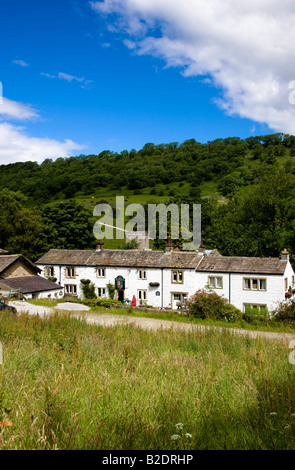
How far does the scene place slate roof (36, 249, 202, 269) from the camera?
35.4 metres

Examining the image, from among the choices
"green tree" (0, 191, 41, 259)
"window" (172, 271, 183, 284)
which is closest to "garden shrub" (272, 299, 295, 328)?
"window" (172, 271, 183, 284)

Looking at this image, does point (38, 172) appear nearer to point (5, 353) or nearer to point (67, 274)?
point (67, 274)

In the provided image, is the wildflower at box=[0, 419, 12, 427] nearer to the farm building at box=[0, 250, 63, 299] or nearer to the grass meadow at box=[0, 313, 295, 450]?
the grass meadow at box=[0, 313, 295, 450]

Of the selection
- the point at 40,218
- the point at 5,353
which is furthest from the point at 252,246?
the point at 5,353

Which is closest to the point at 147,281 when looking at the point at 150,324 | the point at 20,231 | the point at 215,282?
the point at 215,282

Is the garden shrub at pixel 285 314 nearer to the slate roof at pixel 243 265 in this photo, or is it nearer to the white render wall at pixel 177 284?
the white render wall at pixel 177 284

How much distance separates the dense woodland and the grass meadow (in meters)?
39.8

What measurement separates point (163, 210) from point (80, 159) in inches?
3619

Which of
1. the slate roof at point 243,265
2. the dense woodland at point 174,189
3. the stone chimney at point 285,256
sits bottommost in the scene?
the slate roof at point 243,265

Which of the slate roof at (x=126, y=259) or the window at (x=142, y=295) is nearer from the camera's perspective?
the slate roof at (x=126, y=259)

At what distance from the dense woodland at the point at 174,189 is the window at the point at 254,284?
12.8 meters

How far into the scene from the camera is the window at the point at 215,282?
33125mm

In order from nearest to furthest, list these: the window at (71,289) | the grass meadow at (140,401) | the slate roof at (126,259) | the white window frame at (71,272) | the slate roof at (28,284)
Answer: the grass meadow at (140,401)
the slate roof at (28,284)
the slate roof at (126,259)
the window at (71,289)
the white window frame at (71,272)

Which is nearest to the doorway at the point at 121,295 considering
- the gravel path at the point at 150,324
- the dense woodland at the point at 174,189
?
the gravel path at the point at 150,324
